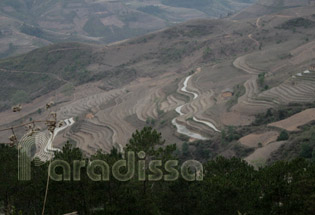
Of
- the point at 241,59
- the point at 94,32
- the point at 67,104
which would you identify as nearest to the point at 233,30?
the point at 241,59

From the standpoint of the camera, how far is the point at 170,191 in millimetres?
19547

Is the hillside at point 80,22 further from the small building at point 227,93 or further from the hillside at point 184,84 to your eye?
the small building at point 227,93

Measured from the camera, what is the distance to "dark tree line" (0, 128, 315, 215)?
1513 cm

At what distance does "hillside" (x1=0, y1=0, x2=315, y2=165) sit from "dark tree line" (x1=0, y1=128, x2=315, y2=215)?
49.9 feet

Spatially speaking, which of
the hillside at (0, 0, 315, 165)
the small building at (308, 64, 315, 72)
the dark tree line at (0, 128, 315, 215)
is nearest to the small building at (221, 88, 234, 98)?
the hillside at (0, 0, 315, 165)

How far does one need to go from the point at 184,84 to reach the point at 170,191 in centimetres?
4732

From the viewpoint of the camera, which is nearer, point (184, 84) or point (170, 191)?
point (170, 191)

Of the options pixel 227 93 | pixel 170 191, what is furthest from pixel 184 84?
pixel 170 191

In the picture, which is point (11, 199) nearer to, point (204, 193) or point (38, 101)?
point (204, 193)

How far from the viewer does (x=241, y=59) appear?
71.2m

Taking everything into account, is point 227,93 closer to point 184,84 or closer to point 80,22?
point 184,84

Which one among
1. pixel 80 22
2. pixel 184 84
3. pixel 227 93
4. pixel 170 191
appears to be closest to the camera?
pixel 170 191

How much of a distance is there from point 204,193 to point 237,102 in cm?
3302

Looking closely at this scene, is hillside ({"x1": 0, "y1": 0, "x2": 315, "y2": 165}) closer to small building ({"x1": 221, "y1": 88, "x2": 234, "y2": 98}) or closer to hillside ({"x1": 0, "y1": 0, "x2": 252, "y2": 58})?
small building ({"x1": 221, "y1": 88, "x2": 234, "y2": 98})
